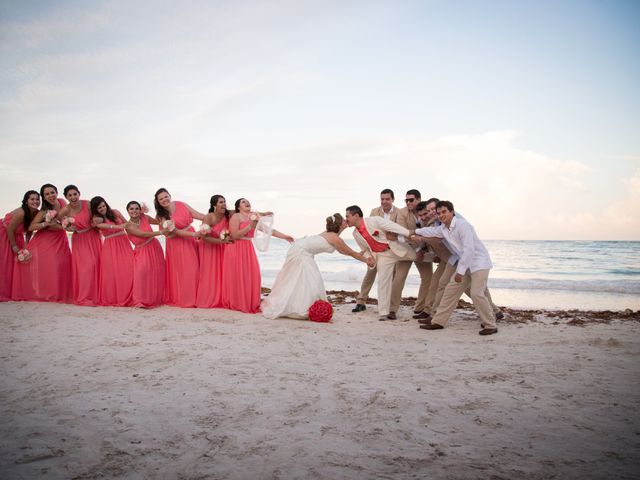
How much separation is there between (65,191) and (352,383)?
6.58 m

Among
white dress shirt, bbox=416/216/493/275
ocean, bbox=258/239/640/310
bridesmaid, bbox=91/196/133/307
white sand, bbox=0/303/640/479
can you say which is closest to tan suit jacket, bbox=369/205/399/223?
white dress shirt, bbox=416/216/493/275

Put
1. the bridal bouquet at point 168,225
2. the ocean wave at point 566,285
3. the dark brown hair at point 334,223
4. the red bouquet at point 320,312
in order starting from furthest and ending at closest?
the ocean wave at point 566,285 → the bridal bouquet at point 168,225 → the dark brown hair at point 334,223 → the red bouquet at point 320,312

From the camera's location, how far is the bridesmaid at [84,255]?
7902 mm

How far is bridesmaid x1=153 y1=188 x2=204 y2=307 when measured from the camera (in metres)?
7.93

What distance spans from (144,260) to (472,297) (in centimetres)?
585

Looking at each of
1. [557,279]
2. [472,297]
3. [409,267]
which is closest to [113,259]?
[409,267]

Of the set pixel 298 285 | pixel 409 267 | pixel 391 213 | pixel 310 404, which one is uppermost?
pixel 391 213

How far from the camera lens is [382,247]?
7.44m

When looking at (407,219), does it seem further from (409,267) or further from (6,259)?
(6,259)

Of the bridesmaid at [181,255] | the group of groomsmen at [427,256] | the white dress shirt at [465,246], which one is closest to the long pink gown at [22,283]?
the bridesmaid at [181,255]

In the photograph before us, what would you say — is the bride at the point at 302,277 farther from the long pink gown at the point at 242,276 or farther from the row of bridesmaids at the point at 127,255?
the row of bridesmaids at the point at 127,255

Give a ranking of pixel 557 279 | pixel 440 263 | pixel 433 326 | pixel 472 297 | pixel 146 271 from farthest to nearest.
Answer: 1. pixel 557 279
2. pixel 146 271
3. pixel 440 263
4. pixel 433 326
5. pixel 472 297

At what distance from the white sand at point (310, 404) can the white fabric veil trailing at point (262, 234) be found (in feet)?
6.46

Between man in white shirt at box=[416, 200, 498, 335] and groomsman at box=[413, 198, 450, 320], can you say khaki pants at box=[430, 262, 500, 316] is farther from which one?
man in white shirt at box=[416, 200, 498, 335]
